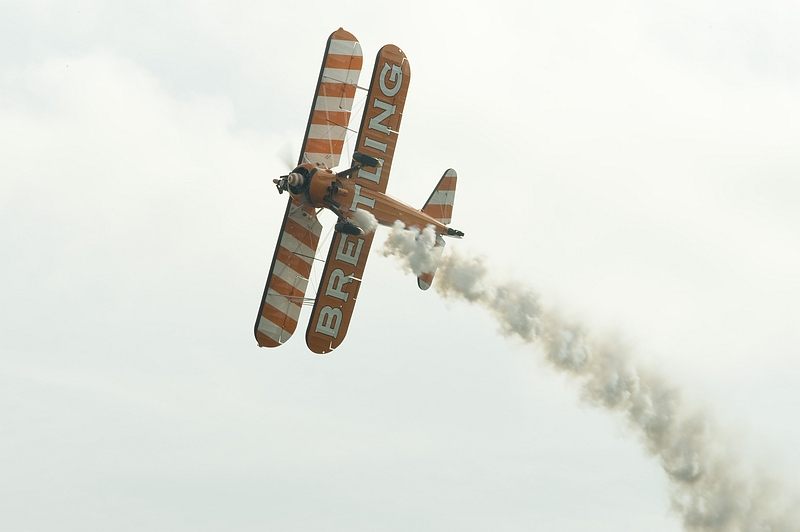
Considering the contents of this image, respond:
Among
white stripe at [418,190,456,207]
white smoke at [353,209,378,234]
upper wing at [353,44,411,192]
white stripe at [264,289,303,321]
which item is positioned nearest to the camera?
white smoke at [353,209,378,234]

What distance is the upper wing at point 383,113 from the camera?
35.6 meters

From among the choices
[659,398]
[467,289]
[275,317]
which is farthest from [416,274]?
[659,398]

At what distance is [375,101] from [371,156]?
1578mm

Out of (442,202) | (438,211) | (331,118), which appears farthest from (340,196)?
(442,202)

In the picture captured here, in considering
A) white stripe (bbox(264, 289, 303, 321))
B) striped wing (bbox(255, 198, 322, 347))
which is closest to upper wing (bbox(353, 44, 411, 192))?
striped wing (bbox(255, 198, 322, 347))

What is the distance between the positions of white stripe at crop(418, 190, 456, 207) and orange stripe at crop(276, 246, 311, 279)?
4292 mm

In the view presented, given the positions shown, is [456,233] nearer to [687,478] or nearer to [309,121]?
[309,121]

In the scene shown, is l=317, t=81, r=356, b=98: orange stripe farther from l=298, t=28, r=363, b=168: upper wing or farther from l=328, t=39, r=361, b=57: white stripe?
l=328, t=39, r=361, b=57: white stripe

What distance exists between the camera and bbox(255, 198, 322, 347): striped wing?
35938mm

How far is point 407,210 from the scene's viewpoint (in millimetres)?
36406

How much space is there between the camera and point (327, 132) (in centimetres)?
3588

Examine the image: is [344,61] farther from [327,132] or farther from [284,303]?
[284,303]

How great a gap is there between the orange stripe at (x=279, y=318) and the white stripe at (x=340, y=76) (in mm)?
6700

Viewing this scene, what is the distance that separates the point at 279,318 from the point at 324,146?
509 cm
